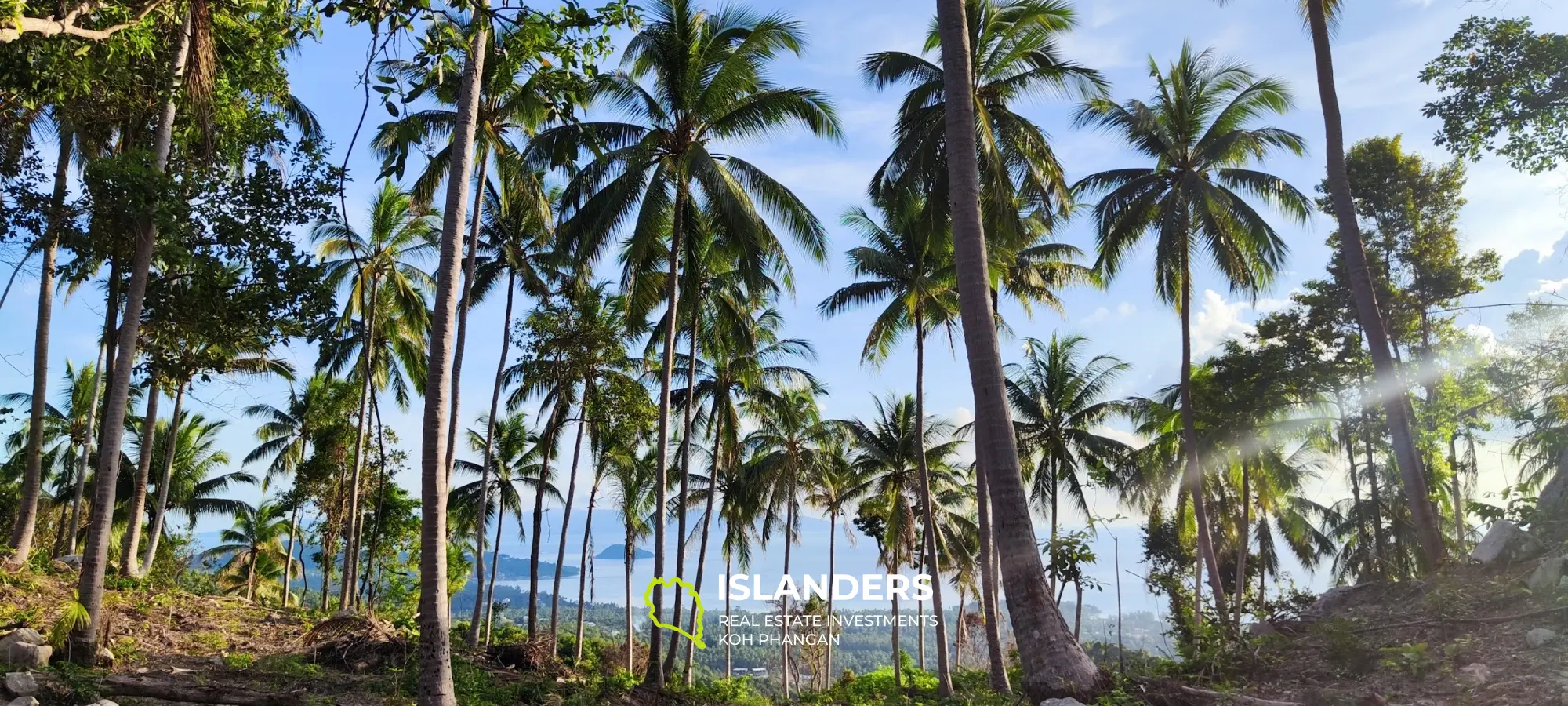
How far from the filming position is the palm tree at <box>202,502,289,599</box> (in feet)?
110

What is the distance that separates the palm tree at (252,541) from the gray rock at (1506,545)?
35.6 m

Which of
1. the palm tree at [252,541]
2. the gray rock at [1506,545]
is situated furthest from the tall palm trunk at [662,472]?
the palm tree at [252,541]

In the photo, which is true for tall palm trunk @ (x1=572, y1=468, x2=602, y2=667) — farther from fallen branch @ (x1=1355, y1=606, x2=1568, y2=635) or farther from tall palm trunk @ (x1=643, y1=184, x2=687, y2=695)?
fallen branch @ (x1=1355, y1=606, x2=1568, y2=635)

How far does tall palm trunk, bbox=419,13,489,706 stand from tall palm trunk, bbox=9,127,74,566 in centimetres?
537

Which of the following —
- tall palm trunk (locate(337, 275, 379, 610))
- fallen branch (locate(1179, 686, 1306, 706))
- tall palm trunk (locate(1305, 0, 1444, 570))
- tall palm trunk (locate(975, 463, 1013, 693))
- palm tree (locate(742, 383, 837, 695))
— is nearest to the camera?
fallen branch (locate(1179, 686, 1306, 706))

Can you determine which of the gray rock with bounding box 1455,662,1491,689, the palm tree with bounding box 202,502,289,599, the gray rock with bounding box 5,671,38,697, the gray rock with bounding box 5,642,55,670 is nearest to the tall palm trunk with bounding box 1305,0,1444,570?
the gray rock with bounding box 1455,662,1491,689

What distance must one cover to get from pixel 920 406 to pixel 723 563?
14.6 metres

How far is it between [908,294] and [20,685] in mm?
15789

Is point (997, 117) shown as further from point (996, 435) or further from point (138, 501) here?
point (138, 501)

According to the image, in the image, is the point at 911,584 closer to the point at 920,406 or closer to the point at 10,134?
the point at 920,406

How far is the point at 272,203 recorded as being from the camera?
9.72 meters

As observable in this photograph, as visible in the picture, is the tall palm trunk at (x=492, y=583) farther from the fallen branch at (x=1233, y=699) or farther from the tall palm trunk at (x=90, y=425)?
the fallen branch at (x=1233, y=699)

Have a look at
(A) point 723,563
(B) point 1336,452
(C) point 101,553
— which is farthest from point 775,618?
(C) point 101,553

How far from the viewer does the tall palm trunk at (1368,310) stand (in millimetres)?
10383
